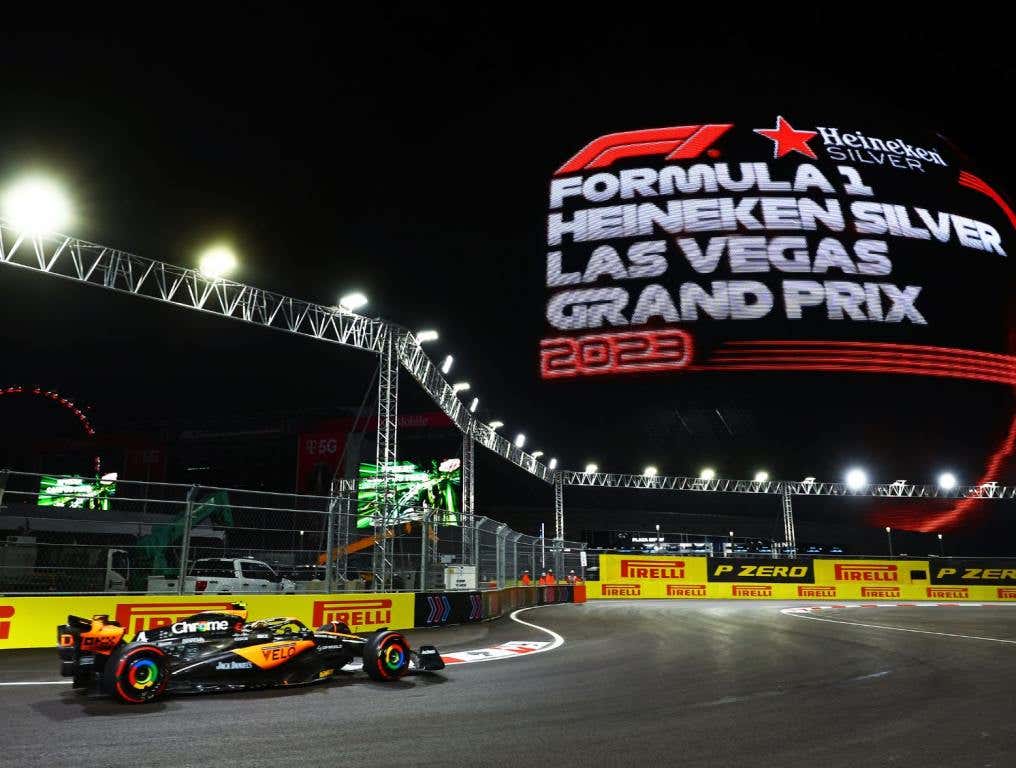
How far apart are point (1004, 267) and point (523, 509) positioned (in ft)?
120

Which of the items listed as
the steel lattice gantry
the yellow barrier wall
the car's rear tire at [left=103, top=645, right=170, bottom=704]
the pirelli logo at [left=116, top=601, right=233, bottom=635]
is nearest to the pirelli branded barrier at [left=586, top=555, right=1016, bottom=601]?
the steel lattice gantry

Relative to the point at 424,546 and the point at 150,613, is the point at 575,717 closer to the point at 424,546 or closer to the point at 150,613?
the point at 150,613

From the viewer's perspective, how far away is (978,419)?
39.1 metres

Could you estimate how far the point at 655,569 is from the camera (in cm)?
3250

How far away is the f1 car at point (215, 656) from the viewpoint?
6.21 metres

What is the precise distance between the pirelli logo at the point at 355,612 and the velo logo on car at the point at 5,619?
13.4 ft

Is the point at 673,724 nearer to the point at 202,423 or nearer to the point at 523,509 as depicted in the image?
the point at 523,509

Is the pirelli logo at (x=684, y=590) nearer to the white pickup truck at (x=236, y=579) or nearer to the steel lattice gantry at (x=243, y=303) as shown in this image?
the steel lattice gantry at (x=243, y=303)

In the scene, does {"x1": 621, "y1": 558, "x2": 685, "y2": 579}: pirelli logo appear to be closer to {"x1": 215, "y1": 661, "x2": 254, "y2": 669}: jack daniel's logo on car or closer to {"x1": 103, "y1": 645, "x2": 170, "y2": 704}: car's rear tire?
{"x1": 215, "y1": 661, "x2": 254, "y2": 669}: jack daniel's logo on car

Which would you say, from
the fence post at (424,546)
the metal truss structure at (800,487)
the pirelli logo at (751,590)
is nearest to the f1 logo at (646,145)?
the metal truss structure at (800,487)

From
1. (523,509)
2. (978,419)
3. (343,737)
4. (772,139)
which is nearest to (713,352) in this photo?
(772,139)

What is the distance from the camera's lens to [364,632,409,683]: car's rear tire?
24.6 ft

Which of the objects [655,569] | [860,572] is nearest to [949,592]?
[860,572]

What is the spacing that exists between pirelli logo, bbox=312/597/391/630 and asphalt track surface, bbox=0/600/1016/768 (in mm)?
3911
